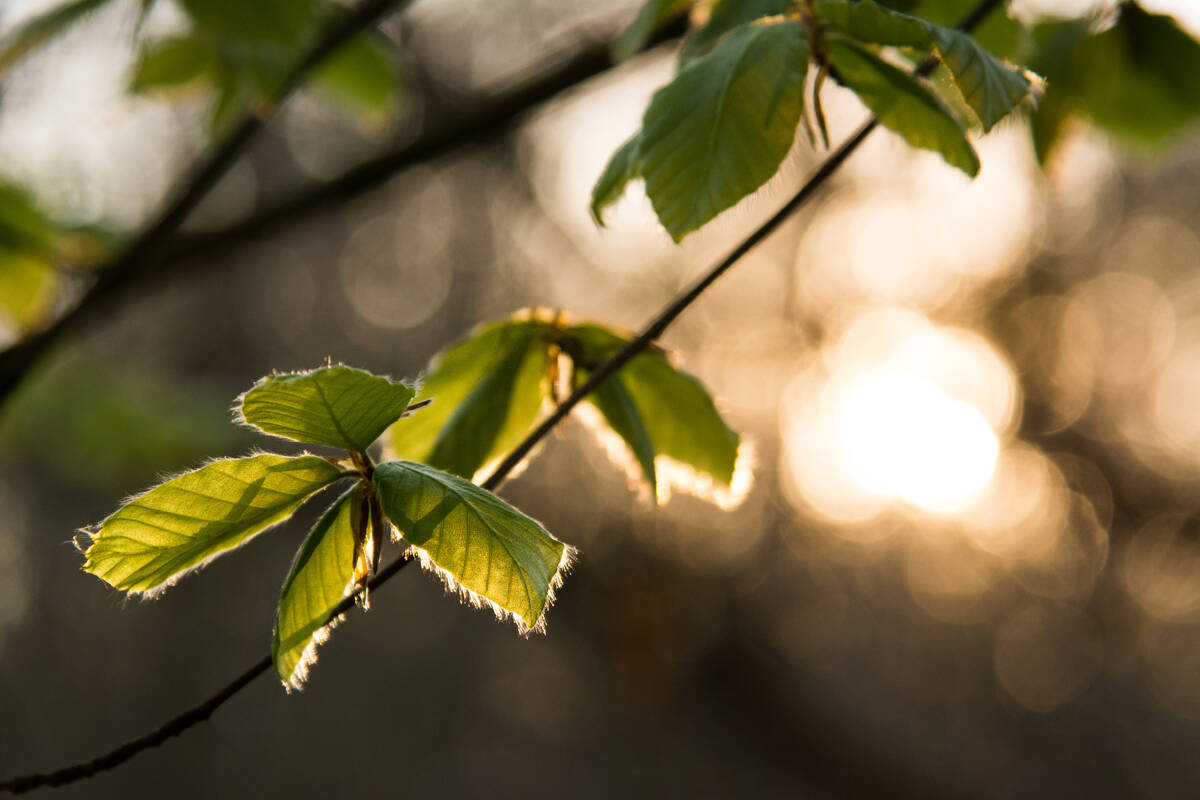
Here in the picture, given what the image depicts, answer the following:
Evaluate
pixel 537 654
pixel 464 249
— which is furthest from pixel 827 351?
pixel 537 654

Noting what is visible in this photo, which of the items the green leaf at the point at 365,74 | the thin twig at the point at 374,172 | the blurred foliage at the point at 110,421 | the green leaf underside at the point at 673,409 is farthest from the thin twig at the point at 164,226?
the blurred foliage at the point at 110,421

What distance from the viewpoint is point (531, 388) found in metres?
0.71

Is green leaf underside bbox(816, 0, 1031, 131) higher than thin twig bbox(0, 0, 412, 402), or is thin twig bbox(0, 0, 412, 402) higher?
thin twig bbox(0, 0, 412, 402)

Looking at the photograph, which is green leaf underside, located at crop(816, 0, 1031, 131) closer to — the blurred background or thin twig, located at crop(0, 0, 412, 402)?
thin twig, located at crop(0, 0, 412, 402)

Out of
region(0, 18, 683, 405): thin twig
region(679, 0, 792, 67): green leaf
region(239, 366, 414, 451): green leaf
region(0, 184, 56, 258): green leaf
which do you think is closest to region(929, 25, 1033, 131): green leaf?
region(679, 0, 792, 67): green leaf

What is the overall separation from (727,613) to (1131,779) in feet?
13.7

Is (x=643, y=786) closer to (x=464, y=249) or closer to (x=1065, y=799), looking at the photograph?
(x=1065, y=799)

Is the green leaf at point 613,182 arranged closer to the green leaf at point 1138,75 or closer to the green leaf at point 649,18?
the green leaf at point 649,18

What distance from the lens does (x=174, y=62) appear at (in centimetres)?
127

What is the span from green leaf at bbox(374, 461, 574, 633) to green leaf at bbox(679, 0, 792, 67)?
35cm

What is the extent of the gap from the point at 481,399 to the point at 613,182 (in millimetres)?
192

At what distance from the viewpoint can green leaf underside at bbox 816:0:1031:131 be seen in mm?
480

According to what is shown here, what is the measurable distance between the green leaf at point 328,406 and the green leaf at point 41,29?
545 millimetres

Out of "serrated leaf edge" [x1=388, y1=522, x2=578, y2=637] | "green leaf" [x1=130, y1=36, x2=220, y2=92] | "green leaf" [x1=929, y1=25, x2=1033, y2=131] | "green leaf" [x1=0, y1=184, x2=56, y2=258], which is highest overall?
"green leaf" [x1=130, y1=36, x2=220, y2=92]
